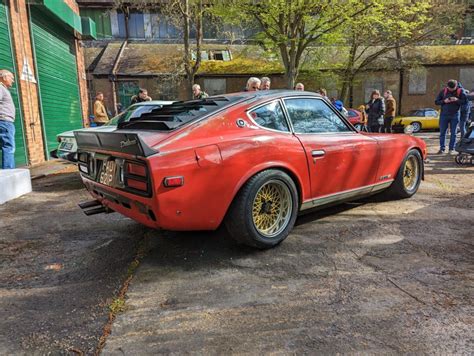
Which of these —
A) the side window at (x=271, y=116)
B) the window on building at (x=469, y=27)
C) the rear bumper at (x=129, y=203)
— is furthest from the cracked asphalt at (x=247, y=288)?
the window on building at (x=469, y=27)

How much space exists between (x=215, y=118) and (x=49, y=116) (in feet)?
28.9

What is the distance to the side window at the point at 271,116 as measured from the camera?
328cm

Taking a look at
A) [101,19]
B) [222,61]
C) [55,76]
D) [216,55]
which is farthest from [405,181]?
[101,19]

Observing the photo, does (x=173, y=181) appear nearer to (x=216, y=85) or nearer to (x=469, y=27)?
(x=216, y=85)

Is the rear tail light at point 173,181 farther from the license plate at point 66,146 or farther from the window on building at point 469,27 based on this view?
the window on building at point 469,27

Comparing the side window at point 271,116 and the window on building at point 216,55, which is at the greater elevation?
the window on building at point 216,55

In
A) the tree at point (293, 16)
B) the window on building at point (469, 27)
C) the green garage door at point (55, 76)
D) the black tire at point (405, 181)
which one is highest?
the window on building at point (469, 27)

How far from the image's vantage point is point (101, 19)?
29.1 m

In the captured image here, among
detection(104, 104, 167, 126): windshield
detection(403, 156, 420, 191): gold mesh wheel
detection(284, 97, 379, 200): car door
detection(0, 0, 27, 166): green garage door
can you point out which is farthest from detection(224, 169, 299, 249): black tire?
detection(0, 0, 27, 166): green garage door

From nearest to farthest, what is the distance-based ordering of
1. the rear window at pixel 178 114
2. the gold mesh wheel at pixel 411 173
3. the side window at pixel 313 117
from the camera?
the rear window at pixel 178 114 < the side window at pixel 313 117 < the gold mesh wheel at pixel 411 173

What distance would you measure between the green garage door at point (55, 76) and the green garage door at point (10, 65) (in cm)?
123

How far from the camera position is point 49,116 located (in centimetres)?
1013

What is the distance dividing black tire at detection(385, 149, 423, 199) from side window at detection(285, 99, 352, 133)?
108cm

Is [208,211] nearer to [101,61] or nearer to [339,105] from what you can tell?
[339,105]
